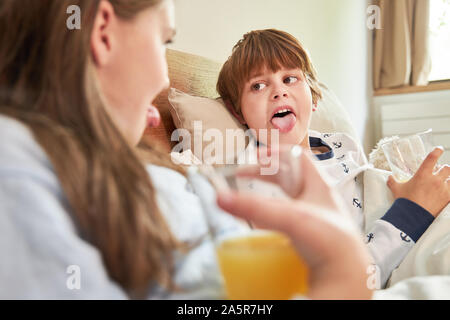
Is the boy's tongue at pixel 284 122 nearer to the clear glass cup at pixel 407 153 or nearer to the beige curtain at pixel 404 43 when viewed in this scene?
the clear glass cup at pixel 407 153

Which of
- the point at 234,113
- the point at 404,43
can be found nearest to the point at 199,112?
the point at 234,113

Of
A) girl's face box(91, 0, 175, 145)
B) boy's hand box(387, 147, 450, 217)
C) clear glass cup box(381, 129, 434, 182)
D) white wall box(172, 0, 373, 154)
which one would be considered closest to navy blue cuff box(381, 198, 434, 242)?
boy's hand box(387, 147, 450, 217)

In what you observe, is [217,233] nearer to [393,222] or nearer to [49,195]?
[49,195]

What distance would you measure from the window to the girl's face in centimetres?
329

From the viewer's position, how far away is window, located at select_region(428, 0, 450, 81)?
3.17 m

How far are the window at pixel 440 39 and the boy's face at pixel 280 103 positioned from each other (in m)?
2.60

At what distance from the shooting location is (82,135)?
1.29 ft

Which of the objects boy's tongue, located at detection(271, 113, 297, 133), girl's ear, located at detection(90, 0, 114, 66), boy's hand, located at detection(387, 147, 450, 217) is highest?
girl's ear, located at detection(90, 0, 114, 66)

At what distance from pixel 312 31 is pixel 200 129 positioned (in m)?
1.58

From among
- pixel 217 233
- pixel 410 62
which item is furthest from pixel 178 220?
pixel 410 62

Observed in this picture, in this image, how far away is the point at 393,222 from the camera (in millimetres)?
852

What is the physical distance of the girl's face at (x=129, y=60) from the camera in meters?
0.45

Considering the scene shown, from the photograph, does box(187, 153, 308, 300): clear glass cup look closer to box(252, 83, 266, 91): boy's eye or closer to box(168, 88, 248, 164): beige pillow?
box(168, 88, 248, 164): beige pillow

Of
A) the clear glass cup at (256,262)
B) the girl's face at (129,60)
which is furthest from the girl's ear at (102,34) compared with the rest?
the clear glass cup at (256,262)
